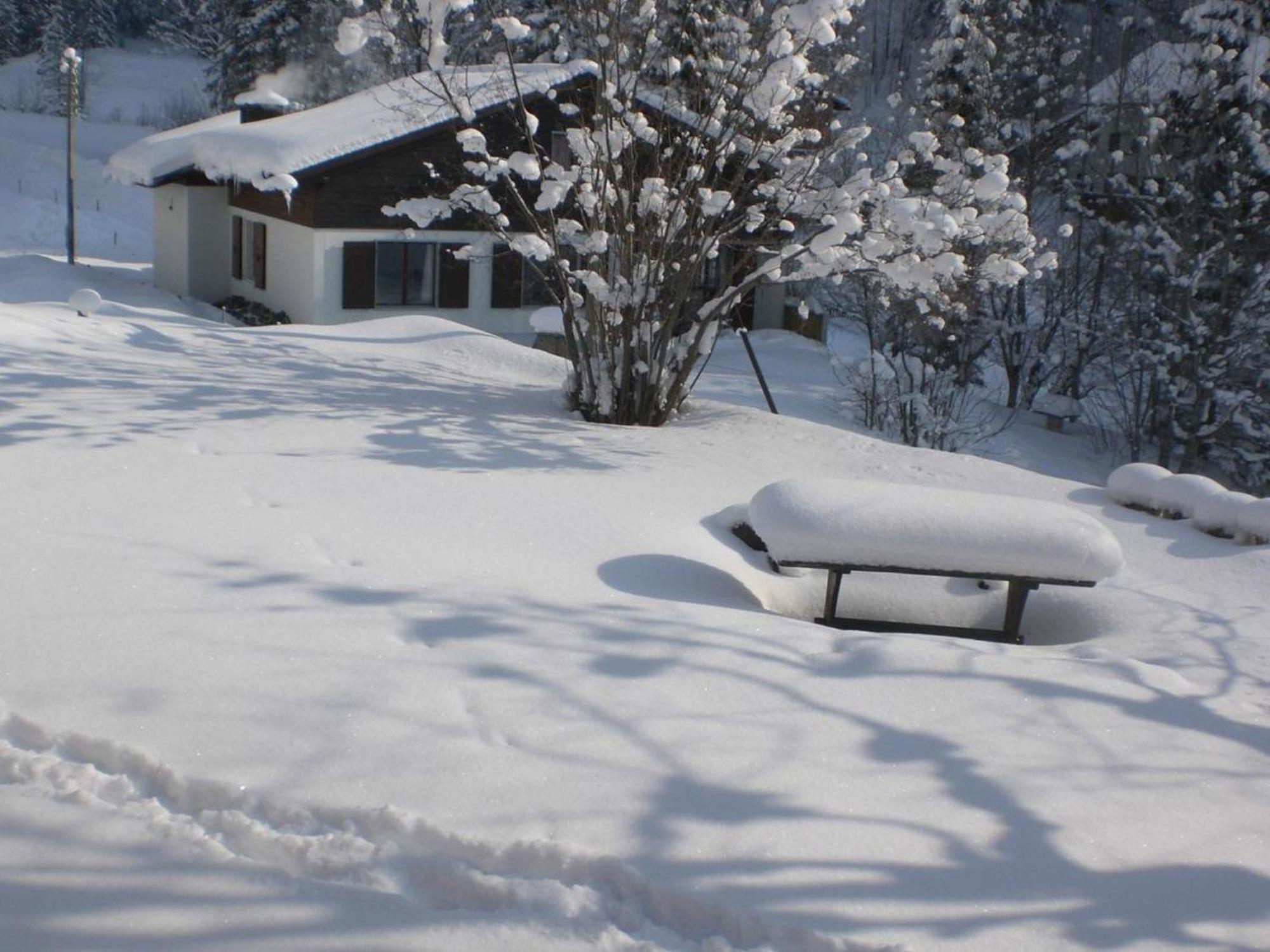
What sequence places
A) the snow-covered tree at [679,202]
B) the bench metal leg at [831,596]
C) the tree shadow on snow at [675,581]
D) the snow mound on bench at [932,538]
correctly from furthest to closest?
the snow-covered tree at [679,202] < the bench metal leg at [831,596] < the snow mound on bench at [932,538] < the tree shadow on snow at [675,581]

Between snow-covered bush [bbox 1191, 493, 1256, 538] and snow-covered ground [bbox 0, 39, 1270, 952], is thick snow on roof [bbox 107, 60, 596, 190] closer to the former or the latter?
snow-covered bush [bbox 1191, 493, 1256, 538]

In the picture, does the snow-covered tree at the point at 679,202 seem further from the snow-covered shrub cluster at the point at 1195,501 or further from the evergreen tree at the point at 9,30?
the evergreen tree at the point at 9,30

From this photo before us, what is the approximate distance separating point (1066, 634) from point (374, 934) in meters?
4.75

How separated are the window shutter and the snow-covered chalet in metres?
0.02

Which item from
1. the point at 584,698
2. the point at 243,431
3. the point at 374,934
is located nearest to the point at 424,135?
the point at 243,431

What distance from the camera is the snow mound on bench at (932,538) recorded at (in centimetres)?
635

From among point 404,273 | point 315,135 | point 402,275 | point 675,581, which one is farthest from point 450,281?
point 675,581

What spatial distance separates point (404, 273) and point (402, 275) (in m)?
0.57

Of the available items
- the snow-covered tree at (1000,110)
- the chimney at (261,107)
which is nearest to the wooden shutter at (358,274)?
the chimney at (261,107)

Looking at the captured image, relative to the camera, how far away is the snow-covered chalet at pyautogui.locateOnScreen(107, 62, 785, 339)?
19.5 meters

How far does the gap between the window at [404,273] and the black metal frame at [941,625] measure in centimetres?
1566

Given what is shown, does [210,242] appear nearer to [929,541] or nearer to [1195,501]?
[1195,501]

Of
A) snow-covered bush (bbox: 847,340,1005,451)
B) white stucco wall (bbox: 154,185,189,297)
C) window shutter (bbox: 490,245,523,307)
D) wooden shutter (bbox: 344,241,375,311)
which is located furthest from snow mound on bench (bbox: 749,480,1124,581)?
white stucco wall (bbox: 154,185,189,297)

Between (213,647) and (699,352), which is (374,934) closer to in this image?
(213,647)
